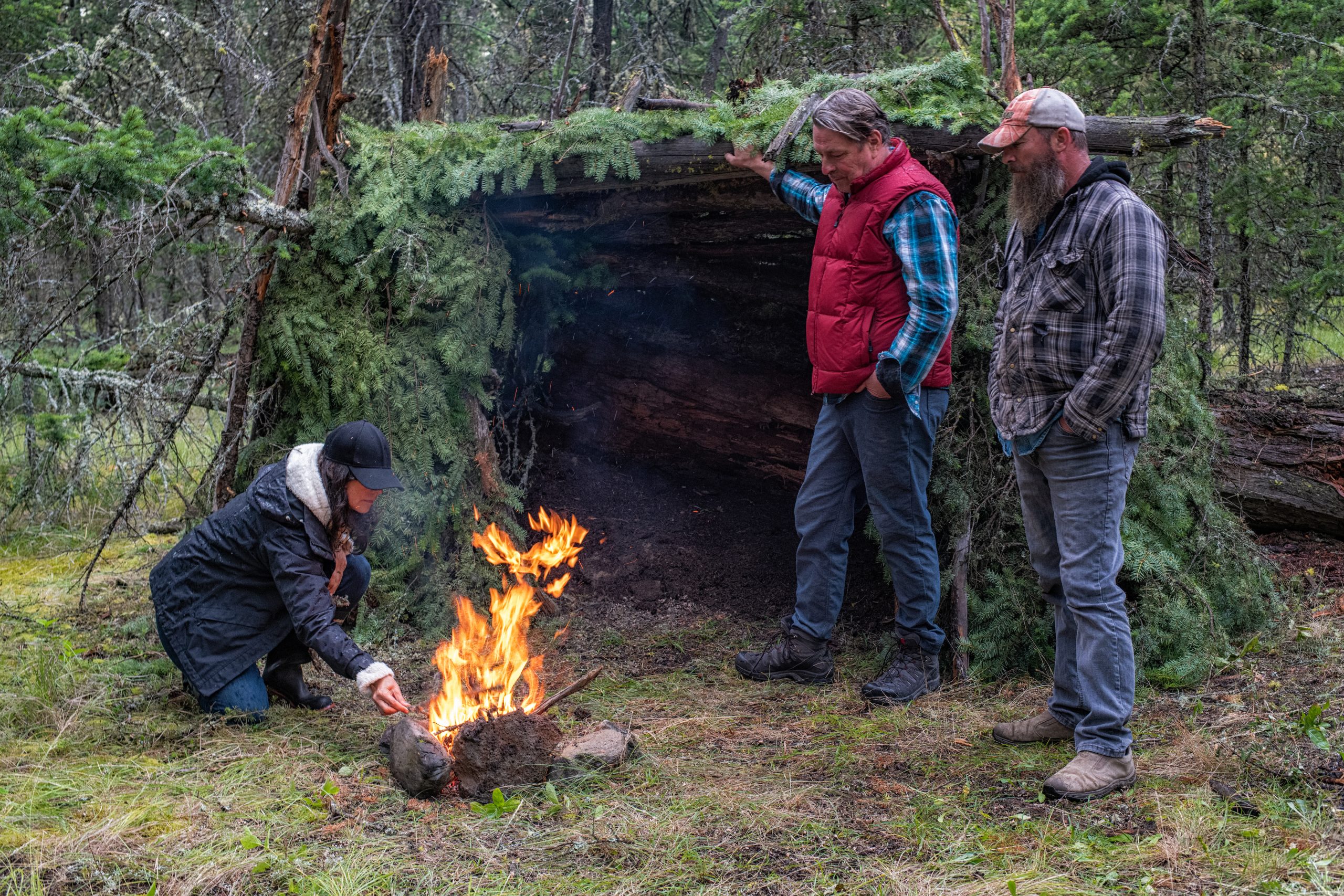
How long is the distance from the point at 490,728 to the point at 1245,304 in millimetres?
7535

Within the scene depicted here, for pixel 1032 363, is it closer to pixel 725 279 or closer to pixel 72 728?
pixel 725 279

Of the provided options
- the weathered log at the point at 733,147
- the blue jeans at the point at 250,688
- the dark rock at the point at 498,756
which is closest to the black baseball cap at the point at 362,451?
the blue jeans at the point at 250,688

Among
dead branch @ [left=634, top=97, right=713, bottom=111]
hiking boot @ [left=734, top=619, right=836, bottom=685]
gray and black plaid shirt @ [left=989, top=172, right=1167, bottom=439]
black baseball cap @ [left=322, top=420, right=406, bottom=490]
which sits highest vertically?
dead branch @ [left=634, top=97, right=713, bottom=111]

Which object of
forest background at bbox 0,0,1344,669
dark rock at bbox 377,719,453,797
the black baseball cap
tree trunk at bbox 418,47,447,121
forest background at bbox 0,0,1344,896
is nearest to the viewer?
forest background at bbox 0,0,1344,896

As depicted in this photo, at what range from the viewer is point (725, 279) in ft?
20.5

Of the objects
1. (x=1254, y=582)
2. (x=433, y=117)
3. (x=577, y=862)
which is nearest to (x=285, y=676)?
(x=577, y=862)

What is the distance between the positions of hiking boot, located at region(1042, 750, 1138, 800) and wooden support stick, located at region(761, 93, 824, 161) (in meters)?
3.10

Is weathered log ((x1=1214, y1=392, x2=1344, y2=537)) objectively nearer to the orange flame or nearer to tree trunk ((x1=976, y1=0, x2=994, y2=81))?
tree trunk ((x1=976, y1=0, x2=994, y2=81))

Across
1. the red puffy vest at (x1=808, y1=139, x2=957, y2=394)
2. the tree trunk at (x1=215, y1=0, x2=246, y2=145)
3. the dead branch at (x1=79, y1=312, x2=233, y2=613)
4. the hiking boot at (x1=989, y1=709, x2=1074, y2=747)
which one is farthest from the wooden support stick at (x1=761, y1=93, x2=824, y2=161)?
the tree trunk at (x1=215, y1=0, x2=246, y2=145)

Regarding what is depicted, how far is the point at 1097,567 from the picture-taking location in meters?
3.47

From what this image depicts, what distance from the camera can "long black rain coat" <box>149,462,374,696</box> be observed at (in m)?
3.97

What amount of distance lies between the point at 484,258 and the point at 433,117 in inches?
64.1

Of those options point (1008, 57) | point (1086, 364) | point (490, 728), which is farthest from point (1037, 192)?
point (490, 728)

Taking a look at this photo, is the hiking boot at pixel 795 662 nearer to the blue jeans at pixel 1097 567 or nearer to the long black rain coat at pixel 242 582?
the blue jeans at pixel 1097 567
